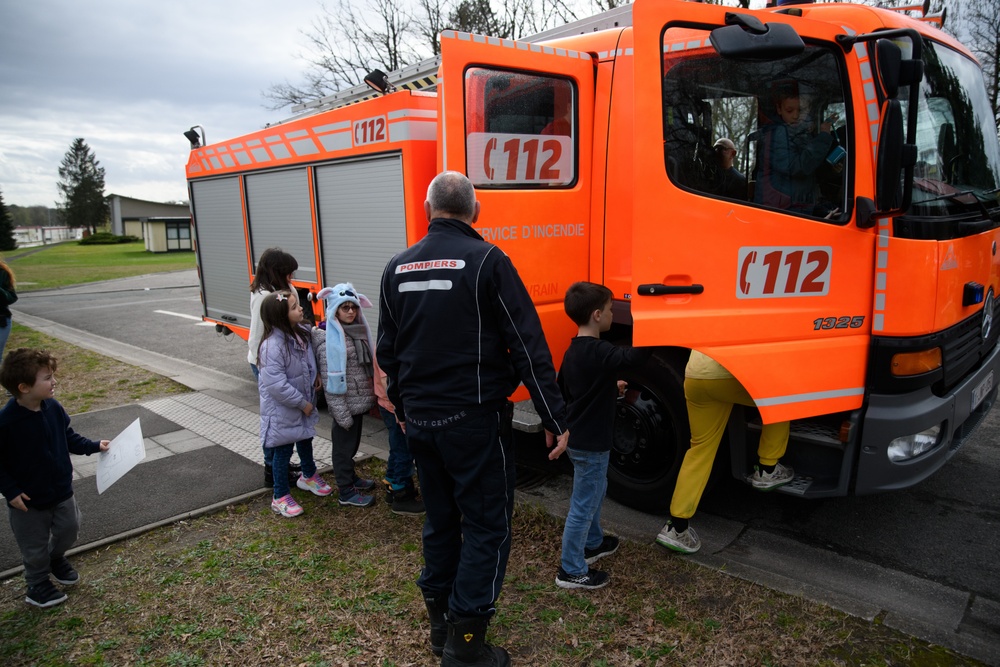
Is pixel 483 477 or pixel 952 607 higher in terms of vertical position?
pixel 483 477

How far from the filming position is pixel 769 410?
10.2ft

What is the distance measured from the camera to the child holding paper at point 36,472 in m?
3.08

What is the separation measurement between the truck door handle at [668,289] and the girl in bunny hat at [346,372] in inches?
71.5

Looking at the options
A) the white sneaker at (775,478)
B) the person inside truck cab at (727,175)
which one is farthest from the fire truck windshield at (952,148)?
the white sneaker at (775,478)

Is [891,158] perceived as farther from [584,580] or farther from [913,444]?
[584,580]

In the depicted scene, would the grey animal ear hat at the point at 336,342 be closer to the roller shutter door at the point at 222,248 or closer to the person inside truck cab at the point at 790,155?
the person inside truck cab at the point at 790,155

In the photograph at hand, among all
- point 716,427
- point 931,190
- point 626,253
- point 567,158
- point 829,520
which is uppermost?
point 567,158

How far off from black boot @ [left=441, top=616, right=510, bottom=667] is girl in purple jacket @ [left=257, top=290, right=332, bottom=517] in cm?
182

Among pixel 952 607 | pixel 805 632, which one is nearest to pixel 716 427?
pixel 805 632

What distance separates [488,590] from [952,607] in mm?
2192

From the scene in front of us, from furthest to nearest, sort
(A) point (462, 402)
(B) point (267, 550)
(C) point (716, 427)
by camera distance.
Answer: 1. (B) point (267, 550)
2. (C) point (716, 427)
3. (A) point (462, 402)

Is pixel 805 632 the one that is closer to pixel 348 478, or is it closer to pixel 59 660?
A: pixel 348 478

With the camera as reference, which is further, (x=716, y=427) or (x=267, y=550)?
(x=267, y=550)

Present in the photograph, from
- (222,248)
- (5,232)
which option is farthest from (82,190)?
(222,248)
